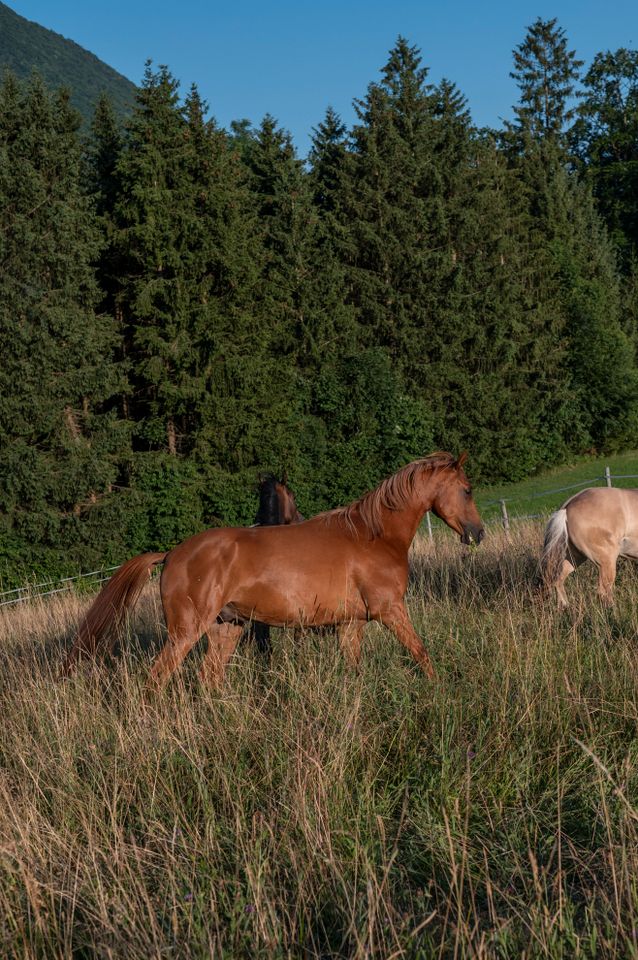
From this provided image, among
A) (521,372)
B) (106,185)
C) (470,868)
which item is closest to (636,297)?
(521,372)

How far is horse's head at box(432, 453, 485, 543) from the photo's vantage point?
19.6 ft

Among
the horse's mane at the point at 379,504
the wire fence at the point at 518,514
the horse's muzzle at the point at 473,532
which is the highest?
the horse's mane at the point at 379,504

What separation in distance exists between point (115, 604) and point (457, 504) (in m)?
2.47

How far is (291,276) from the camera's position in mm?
29031

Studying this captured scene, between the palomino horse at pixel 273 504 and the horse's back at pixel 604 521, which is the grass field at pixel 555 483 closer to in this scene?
the horse's back at pixel 604 521

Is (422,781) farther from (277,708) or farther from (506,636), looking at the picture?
(506,636)

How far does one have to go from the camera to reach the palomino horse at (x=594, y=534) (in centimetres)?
823

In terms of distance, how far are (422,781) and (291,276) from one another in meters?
26.7

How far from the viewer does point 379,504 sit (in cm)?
579

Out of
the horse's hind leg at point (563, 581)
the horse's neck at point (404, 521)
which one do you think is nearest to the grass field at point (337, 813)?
the horse's neck at point (404, 521)

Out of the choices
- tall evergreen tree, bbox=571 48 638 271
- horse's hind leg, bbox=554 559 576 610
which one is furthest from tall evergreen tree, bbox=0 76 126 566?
tall evergreen tree, bbox=571 48 638 271

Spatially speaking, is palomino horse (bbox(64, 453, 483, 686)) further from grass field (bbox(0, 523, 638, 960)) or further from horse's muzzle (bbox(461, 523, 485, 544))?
grass field (bbox(0, 523, 638, 960))

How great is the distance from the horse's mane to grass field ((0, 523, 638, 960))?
0.88 meters

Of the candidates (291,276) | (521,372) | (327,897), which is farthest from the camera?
(521,372)
